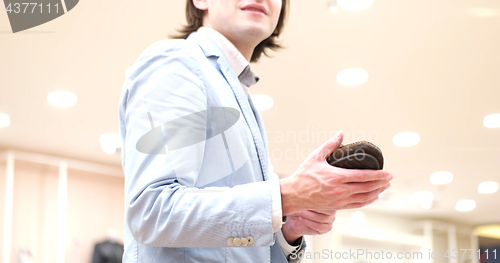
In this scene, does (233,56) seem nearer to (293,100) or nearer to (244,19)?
(244,19)

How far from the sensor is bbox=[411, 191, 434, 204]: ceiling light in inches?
206

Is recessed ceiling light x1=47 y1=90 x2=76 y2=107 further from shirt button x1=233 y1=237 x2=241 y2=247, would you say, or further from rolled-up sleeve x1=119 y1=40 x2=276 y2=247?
shirt button x1=233 y1=237 x2=241 y2=247

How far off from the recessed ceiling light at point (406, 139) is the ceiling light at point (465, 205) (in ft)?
7.29

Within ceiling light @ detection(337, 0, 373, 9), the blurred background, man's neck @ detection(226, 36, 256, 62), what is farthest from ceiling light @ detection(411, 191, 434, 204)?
man's neck @ detection(226, 36, 256, 62)

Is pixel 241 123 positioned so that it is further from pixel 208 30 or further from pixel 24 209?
pixel 24 209

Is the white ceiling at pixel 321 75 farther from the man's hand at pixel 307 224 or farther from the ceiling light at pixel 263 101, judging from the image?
the man's hand at pixel 307 224

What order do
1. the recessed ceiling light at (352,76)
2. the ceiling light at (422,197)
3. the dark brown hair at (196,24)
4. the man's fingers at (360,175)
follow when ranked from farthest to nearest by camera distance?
1. the ceiling light at (422,197)
2. the recessed ceiling light at (352,76)
3. the dark brown hair at (196,24)
4. the man's fingers at (360,175)

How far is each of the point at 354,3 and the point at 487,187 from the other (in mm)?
3514

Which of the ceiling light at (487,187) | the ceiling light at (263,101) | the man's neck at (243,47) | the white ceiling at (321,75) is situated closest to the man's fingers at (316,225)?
the man's neck at (243,47)

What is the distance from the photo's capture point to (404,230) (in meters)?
6.53

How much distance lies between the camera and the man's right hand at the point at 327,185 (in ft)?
1.69

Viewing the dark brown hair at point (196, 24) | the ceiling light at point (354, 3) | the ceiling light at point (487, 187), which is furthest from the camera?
the ceiling light at point (487, 187)

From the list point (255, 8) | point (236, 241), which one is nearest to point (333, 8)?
point (255, 8)

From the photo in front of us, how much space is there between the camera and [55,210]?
4062 mm
